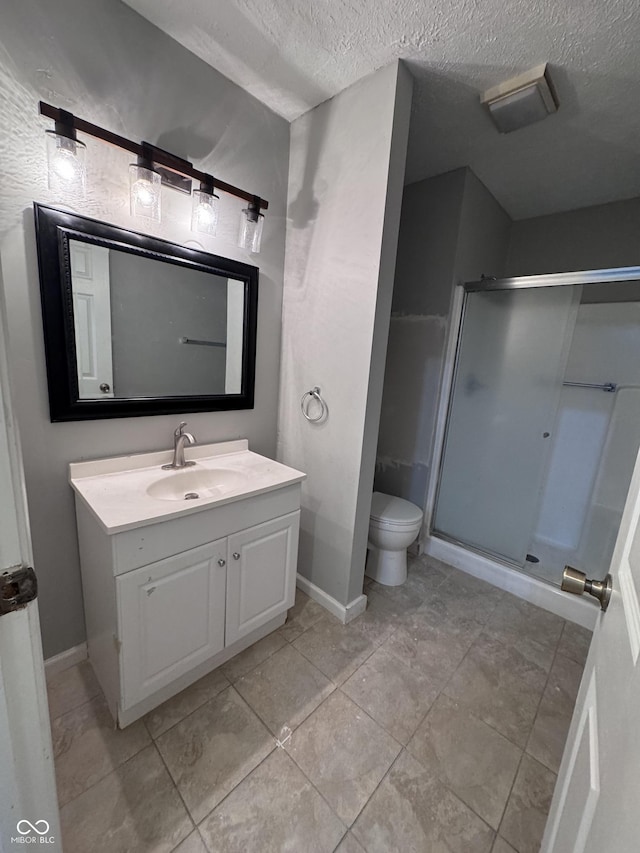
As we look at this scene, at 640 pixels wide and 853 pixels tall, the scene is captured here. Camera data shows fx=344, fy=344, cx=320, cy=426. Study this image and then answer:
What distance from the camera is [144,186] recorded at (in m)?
1.24

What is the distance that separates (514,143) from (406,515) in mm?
2038

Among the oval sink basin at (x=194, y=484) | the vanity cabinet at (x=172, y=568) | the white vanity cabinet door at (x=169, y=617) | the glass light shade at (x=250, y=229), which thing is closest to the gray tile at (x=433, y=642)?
the vanity cabinet at (x=172, y=568)

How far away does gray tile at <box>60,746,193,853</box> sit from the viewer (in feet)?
3.01

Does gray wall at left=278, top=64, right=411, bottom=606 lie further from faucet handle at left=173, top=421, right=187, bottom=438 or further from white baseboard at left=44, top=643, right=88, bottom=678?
white baseboard at left=44, top=643, right=88, bottom=678

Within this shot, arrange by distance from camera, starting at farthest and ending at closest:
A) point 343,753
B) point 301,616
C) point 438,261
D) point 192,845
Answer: point 438,261 < point 301,616 < point 343,753 < point 192,845

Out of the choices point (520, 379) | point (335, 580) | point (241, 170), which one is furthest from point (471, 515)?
point (241, 170)

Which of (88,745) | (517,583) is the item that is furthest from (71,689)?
(517,583)

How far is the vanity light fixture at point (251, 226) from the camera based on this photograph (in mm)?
1501

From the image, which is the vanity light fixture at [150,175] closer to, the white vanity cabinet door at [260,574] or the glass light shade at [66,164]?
the glass light shade at [66,164]

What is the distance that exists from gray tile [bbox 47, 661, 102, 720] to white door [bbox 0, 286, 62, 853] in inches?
34.4

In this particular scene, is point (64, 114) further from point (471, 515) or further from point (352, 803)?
point (471, 515)

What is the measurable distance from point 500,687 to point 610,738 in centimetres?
119

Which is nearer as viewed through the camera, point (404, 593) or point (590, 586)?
point (590, 586)

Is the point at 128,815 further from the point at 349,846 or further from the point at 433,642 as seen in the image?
the point at 433,642
